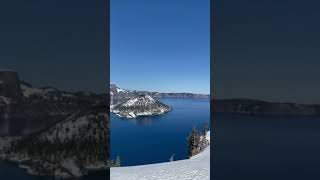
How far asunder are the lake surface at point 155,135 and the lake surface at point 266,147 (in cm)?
2752

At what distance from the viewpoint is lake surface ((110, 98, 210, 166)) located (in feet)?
121

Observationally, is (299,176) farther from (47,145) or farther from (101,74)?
(47,145)

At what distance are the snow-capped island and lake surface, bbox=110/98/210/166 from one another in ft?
4.88

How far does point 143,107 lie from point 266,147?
2315 inches

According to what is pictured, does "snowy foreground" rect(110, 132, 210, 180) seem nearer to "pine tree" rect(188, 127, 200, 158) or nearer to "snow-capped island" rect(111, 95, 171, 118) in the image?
"pine tree" rect(188, 127, 200, 158)

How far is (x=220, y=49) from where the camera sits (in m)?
4.54

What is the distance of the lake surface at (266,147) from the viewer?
4.02m

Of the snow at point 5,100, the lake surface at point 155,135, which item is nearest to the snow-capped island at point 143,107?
the lake surface at point 155,135

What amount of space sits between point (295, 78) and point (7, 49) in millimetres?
3531

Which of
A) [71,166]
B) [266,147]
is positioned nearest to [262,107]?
[266,147]

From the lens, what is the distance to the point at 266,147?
165 inches

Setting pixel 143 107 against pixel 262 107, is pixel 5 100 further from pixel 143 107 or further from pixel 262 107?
pixel 143 107

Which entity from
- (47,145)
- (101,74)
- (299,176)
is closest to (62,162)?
(47,145)

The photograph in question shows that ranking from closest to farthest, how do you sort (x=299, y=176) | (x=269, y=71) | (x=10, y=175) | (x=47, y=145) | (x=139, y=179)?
(x=10, y=175), (x=47, y=145), (x=299, y=176), (x=269, y=71), (x=139, y=179)
